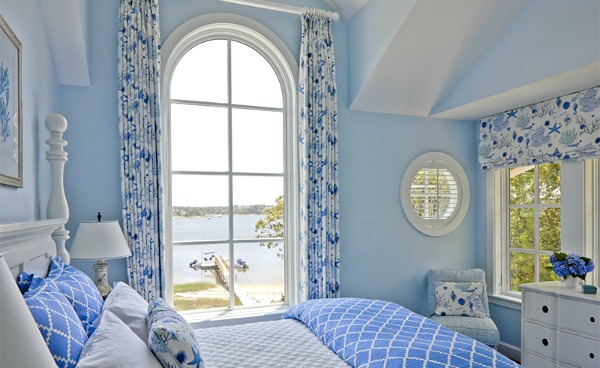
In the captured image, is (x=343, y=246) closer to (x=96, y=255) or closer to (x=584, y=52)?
(x=96, y=255)

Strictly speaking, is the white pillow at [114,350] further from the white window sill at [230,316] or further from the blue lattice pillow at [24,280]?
the white window sill at [230,316]

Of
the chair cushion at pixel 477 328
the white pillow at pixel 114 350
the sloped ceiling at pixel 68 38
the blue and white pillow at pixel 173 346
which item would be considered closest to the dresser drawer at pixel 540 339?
the chair cushion at pixel 477 328

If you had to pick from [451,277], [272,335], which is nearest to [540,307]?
[451,277]

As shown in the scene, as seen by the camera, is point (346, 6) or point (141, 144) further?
point (346, 6)

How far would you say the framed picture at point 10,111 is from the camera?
4.97 ft

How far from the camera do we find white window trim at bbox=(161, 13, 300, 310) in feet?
9.86

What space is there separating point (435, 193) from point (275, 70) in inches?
70.2

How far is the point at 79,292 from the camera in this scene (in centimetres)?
156

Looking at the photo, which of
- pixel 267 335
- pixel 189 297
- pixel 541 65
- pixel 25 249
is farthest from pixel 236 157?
pixel 541 65

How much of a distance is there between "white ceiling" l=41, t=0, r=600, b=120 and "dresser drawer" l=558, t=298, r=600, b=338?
1.43 m

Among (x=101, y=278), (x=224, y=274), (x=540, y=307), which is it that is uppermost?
(x=101, y=278)

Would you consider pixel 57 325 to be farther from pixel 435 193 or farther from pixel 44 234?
pixel 435 193

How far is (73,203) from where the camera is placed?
2719 mm

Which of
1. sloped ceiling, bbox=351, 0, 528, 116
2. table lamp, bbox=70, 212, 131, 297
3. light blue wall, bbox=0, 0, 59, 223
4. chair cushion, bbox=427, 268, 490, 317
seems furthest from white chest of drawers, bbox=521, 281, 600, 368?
light blue wall, bbox=0, 0, 59, 223
